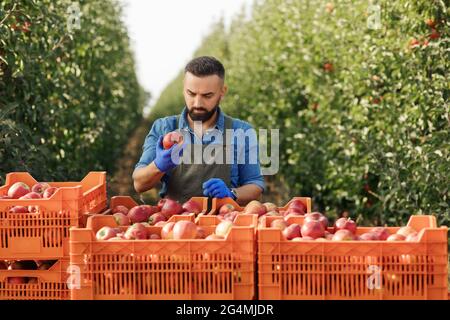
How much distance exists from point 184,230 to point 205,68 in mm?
1476

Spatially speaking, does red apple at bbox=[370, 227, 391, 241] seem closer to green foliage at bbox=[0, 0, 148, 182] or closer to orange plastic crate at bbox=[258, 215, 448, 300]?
orange plastic crate at bbox=[258, 215, 448, 300]

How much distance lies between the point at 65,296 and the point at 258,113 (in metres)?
9.11

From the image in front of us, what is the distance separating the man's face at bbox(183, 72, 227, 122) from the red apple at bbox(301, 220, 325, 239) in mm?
1301

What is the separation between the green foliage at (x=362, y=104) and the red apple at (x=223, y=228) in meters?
2.89

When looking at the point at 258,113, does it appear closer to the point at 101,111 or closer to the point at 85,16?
the point at 101,111

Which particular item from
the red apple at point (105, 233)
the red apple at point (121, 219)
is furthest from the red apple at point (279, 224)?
the red apple at point (121, 219)

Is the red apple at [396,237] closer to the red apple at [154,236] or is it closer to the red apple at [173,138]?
the red apple at [154,236]

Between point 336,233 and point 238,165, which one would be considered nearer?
point 336,233

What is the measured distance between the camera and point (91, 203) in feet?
13.4

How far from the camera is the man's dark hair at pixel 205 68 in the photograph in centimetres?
458

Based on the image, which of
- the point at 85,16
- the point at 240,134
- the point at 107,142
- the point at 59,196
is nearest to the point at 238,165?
the point at 240,134

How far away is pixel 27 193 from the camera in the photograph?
13.1 feet

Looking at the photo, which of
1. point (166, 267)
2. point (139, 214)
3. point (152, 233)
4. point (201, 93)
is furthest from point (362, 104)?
point (166, 267)

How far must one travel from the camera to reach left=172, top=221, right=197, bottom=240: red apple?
3305mm
